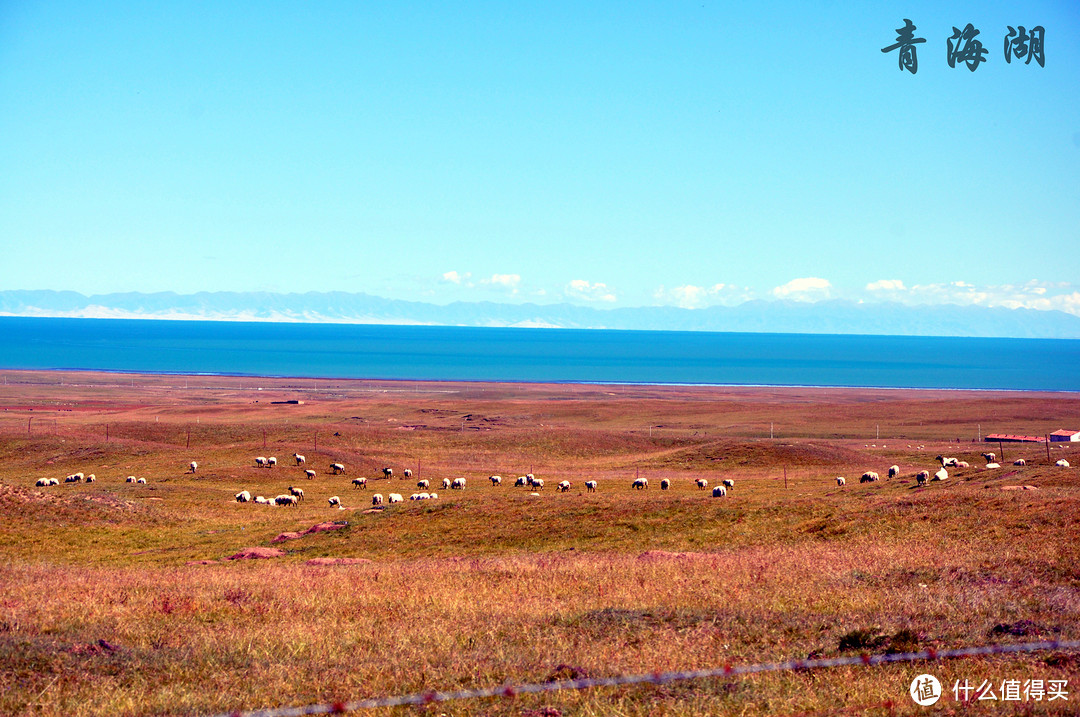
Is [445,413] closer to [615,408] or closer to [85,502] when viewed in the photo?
[615,408]

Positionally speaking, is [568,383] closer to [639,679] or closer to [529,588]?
Answer: [529,588]

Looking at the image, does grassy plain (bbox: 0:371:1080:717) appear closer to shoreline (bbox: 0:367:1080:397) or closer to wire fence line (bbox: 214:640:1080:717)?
wire fence line (bbox: 214:640:1080:717)

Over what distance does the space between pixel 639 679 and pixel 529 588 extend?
28.5 ft

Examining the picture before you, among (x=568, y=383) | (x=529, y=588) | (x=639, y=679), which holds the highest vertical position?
(x=639, y=679)

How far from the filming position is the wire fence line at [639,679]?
9414 millimetres

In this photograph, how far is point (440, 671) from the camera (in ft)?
36.4

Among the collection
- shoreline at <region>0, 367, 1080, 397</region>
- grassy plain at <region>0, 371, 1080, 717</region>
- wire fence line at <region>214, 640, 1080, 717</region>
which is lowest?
shoreline at <region>0, 367, 1080, 397</region>

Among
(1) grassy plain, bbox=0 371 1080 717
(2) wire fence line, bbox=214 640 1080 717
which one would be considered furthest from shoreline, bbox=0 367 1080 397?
(2) wire fence line, bbox=214 640 1080 717

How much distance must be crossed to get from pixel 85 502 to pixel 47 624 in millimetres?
26740

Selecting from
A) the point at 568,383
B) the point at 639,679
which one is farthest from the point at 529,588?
the point at 568,383

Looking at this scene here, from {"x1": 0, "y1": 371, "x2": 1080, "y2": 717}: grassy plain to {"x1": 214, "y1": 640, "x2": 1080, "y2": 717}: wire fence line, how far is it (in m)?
0.14

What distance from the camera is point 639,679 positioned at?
10.1 metres

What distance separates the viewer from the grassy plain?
1052 centimetres

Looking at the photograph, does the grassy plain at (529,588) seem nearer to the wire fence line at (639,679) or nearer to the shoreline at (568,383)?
the wire fence line at (639,679)
